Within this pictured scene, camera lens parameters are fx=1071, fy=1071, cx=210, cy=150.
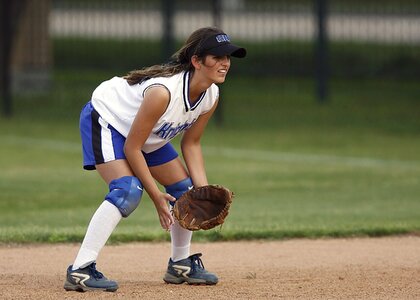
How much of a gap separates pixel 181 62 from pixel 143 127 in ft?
1.62

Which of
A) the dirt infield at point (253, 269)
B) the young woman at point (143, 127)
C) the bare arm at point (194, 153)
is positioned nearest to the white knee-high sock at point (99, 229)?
the young woman at point (143, 127)

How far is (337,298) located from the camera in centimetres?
585

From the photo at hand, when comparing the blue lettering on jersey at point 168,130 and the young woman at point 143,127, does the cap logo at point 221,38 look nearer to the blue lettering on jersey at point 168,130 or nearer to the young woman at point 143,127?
the young woman at point 143,127

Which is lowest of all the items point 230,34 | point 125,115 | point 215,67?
point 230,34

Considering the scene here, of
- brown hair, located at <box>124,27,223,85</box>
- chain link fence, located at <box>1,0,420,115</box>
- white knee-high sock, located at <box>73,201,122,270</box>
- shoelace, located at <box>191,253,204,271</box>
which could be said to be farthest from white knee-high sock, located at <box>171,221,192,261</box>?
chain link fence, located at <box>1,0,420,115</box>

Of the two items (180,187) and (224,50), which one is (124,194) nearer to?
(180,187)

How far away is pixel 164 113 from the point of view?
5855 mm

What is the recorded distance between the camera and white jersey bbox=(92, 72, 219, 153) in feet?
19.3

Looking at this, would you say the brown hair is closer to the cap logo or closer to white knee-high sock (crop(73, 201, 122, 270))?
the cap logo

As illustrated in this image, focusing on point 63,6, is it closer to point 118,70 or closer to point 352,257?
point 118,70

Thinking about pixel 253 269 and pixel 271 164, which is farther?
pixel 271 164

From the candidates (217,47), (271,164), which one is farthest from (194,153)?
(271,164)

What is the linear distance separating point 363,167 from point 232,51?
290 inches

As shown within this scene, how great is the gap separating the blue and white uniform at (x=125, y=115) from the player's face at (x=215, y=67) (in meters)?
0.13
